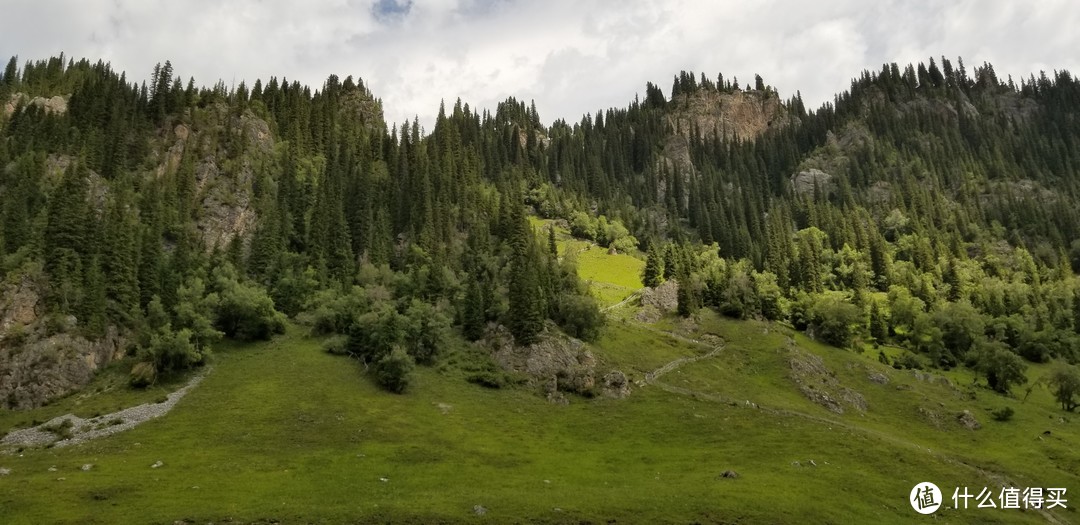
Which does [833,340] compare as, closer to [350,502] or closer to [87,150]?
[350,502]


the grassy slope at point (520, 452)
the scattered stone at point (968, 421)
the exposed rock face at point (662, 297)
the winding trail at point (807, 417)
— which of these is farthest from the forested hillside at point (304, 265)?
the scattered stone at point (968, 421)

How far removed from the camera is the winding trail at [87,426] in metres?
69.1

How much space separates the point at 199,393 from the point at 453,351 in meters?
40.5

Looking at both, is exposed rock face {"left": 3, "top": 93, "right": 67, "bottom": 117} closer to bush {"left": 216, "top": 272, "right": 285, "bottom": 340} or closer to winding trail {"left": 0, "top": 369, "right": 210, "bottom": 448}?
bush {"left": 216, "top": 272, "right": 285, "bottom": 340}

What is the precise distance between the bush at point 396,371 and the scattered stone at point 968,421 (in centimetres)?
8505

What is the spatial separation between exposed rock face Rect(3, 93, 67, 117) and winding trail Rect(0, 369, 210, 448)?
396 ft

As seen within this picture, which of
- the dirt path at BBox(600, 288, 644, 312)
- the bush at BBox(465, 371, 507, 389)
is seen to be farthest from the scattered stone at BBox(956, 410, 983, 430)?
the bush at BBox(465, 371, 507, 389)

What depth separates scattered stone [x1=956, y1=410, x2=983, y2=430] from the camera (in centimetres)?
9531

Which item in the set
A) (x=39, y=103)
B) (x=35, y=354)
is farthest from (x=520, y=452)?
(x=39, y=103)

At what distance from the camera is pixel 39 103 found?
172m

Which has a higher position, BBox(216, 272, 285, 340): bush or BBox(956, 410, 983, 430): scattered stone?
BBox(216, 272, 285, 340): bush

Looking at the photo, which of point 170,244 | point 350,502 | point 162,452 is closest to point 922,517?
point 350,502

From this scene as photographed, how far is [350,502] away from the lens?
5100 cm

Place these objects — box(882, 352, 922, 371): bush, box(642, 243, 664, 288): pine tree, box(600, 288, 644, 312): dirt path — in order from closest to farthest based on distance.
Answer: box(882, 352, 922, 371): bush, box(600, 288, 644, 312): dirt path, box(642, 243, 664, 288): pine tree
